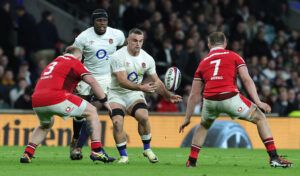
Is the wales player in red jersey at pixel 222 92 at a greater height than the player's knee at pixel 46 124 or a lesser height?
greater

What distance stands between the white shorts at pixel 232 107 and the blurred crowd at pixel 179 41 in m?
10.1

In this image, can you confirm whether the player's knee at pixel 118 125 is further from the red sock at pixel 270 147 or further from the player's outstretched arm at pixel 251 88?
the red sock at pixel 270 147

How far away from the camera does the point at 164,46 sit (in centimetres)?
2777

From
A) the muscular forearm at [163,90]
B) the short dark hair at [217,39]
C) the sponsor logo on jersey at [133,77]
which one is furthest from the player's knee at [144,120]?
the short dark hair at [217,39]

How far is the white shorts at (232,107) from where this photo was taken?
50.3 feet

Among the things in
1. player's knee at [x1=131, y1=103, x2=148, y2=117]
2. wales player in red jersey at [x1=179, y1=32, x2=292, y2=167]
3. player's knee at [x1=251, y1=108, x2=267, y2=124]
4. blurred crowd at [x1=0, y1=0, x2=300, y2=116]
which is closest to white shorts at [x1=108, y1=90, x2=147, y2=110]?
player's knee at [x1=131, y1=103, x2=148, y2=117]

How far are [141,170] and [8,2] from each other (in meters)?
13.5

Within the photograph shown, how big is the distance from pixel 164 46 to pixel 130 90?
11.0m

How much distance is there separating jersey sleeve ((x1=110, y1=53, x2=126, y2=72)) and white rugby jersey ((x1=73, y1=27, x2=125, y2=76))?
3.43 feet

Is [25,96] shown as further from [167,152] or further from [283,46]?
[283,46]

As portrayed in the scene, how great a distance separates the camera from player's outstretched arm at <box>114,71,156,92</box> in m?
16.3

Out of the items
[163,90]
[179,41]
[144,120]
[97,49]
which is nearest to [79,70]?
[144,120]

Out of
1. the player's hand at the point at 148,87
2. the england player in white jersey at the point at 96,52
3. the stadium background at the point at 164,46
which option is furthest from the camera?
the stadium background at the point at 164,46

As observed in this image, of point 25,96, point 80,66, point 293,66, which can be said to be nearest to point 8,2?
point 25,96
